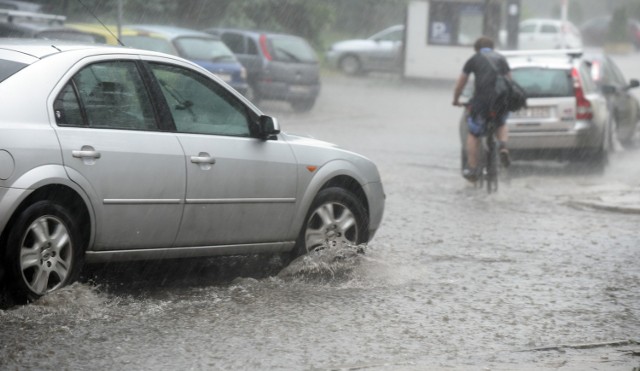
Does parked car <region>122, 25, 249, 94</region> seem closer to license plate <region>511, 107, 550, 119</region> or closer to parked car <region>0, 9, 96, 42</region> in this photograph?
parked car <region>0, 9, 96, 42</region>

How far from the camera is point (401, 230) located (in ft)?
36.8

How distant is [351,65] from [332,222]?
30964 millimetres

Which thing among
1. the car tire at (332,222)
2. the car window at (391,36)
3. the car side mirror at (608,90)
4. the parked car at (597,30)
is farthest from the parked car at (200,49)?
the parked car at (597,30)

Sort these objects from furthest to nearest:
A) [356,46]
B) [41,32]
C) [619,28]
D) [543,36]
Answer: [619,28], [543,36], [356,46], [41,32]

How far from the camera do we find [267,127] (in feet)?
26.7

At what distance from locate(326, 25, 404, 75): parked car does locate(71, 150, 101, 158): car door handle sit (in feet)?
105

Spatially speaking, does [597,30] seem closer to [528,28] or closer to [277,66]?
[528,28]

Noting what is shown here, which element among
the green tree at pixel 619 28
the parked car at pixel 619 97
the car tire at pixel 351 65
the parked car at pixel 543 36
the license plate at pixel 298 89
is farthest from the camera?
the green tree at pixel 619 28

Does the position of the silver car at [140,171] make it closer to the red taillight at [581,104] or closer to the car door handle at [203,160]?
the car door handle at [203,160]

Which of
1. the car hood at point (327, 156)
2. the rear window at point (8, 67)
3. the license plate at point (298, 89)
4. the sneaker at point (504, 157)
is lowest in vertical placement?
the license plate at point (298, 89)

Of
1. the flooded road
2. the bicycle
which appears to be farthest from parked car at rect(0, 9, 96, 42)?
the flooded road

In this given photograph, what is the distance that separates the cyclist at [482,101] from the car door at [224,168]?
6.31m

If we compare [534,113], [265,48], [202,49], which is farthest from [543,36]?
[534,113]

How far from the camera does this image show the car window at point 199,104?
7.77 metres
